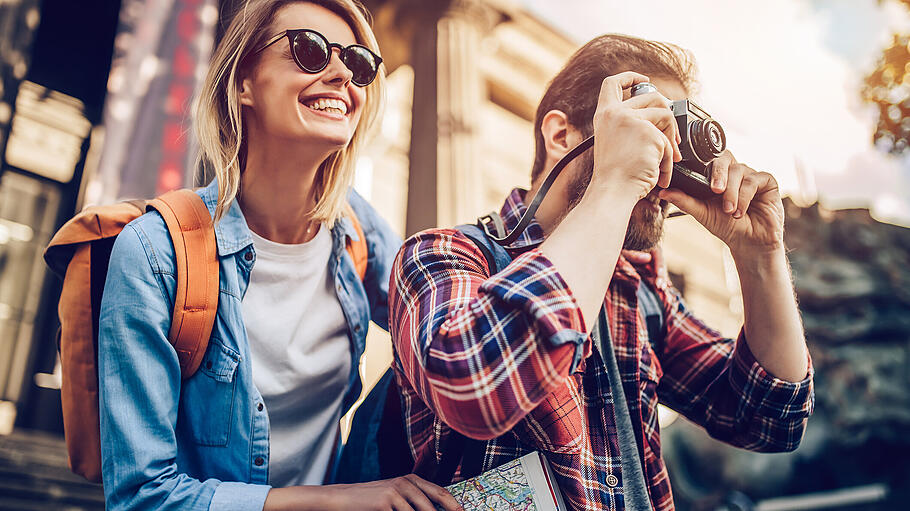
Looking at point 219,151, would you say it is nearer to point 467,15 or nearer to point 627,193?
point 627,193

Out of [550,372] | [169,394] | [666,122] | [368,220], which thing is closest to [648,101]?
[666,122]

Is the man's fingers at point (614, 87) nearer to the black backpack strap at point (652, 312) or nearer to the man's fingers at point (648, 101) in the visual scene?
the man's fingers at point (648, 101)

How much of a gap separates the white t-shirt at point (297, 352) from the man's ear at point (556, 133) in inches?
26.8

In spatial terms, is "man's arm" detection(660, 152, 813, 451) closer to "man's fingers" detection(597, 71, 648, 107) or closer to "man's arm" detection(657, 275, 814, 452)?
"man's arm" detection(657, 275, 814, 452)

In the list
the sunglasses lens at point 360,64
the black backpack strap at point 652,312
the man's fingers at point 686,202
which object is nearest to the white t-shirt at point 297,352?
the sunglasses lens at point 360,64

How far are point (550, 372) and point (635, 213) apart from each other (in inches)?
23.0

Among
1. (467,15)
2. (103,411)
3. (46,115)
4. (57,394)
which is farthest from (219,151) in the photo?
(46,115)

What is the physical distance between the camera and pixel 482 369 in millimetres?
997

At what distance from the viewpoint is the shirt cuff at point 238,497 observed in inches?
49.9

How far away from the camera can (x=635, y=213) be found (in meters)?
1.45

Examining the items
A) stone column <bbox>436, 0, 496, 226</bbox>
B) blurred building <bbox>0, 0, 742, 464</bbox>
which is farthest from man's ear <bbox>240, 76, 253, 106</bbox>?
stone column <bbox>436, 0, 496, 226</bbox>

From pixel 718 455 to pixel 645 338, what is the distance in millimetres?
3235

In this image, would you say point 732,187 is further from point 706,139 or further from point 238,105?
point 238,105

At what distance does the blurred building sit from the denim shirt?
207 cm
